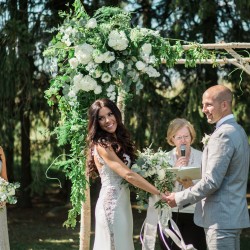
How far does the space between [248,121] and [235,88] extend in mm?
639

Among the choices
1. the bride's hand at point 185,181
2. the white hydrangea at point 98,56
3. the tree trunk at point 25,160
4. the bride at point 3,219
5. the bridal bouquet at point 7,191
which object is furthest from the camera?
the tree trunk at point 25,160

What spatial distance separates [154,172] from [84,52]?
3.74 feet

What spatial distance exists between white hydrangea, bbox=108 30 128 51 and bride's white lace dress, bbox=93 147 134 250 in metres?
0.95

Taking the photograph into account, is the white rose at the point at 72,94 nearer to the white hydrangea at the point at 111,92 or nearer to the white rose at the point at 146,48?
the white hydrangea at the point at 111,92

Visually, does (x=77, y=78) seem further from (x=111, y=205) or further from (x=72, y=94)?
(x=111, y=205)

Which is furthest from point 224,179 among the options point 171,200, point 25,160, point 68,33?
point 25,160

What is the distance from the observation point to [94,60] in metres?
5.04

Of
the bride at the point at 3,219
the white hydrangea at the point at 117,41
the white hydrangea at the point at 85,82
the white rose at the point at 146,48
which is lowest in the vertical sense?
the bride at the point at 3,219

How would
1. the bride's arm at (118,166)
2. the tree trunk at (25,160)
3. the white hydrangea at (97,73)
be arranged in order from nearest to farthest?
the bride's arm at (118,166), the white hydrangea at (97,73), the tree trunk at (25,160)

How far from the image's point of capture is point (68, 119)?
5.46m

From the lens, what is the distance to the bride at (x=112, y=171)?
14.7 feet

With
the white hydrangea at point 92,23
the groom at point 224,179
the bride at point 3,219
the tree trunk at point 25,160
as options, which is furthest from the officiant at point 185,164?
the tree trunk at point 25,160

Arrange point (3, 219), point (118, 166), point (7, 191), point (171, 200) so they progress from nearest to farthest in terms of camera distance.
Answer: point (171, 200) < point (118, 166) < point (7, 191) < point (3, 219)

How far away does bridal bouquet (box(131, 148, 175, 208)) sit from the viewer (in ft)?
15.1
